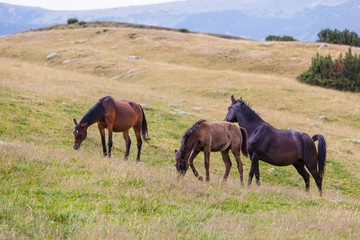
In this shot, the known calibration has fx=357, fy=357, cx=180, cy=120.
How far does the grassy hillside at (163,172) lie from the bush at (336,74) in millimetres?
2409

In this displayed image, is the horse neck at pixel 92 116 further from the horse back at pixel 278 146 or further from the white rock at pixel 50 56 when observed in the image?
the white rock at pixel 50 56

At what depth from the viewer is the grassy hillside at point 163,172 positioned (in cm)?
584

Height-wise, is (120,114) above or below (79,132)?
above

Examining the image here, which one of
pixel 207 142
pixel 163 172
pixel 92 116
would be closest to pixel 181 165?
pixel 163 172

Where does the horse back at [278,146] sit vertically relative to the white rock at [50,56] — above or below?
below

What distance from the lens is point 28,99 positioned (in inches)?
837

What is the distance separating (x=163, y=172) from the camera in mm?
10695

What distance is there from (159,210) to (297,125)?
1999 cm

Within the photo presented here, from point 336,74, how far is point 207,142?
119 ft

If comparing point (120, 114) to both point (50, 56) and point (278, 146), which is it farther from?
point (50, 56)

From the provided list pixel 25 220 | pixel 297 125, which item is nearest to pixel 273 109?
pixel 297 125

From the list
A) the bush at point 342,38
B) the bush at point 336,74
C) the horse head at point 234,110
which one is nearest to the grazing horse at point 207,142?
the horse head at point 234,110

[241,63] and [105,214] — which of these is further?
Answer: [241,63]

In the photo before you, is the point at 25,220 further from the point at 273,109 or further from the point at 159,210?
the point at 273,109
